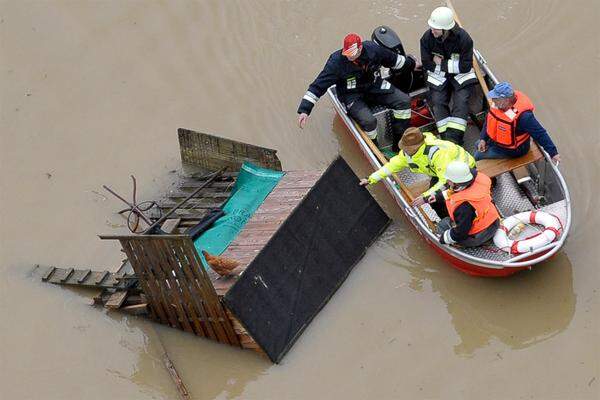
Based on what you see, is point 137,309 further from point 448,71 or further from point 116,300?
point 448,71

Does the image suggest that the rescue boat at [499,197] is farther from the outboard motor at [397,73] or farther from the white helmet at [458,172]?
the white helmet at [458,172]

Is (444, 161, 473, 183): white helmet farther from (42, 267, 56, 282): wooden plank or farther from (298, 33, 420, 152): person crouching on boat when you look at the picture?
(42, 267, 56, 282): wooden plank

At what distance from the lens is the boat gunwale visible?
905 centimetres

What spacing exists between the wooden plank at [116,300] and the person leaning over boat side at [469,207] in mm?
3492

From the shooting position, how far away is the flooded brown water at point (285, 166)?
361 inches

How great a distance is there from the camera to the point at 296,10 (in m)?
13.0

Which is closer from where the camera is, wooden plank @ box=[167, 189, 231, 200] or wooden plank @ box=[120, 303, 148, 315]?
wooden plank @ box=[120, 303, 148, 315]

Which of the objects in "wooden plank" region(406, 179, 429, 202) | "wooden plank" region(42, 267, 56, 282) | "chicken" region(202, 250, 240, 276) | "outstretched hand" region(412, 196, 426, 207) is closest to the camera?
"chicken" region(202, 250, 240, 276)

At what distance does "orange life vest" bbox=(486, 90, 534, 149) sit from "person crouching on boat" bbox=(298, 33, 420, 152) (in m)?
1.34

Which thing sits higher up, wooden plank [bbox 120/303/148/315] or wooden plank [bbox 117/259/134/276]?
wooden plank [bbox 117/259/134/276]

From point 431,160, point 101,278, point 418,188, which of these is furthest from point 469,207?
point 101,278

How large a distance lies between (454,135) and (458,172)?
1.61 metres

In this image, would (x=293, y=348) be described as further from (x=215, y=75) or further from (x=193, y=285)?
(x=215, y=75)

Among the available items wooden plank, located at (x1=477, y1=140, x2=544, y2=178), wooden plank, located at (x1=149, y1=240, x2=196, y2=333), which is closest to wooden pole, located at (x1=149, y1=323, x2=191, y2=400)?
wooden plank, located at (x1=149, y1=240, x2=196, y2=333)
